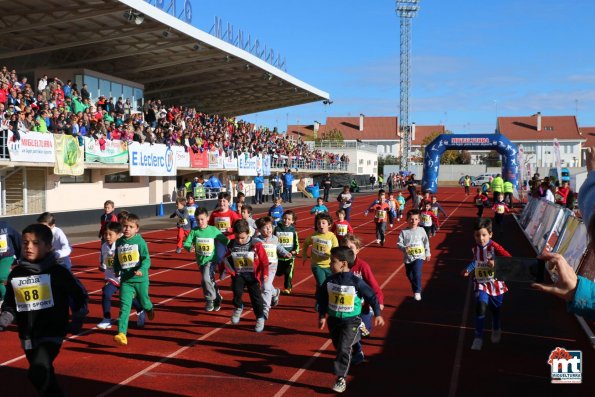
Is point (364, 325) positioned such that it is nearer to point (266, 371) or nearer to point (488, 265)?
point (266, 371)

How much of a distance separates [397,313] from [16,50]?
963 inches

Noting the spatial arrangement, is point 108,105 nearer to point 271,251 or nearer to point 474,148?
point 271,251

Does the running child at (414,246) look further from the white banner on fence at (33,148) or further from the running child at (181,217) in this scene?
the white banner on fence at (33,148)

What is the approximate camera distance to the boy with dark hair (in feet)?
17.4

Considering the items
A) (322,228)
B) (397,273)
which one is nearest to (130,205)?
(397,273)

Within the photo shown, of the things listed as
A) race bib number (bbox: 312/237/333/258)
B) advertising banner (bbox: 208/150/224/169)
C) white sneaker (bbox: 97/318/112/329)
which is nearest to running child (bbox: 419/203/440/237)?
race bib number (bbox: 312/237/333/258)

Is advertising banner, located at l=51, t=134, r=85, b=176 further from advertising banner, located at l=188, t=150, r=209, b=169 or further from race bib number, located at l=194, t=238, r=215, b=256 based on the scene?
race bib number, located at l=194, t=238, r=215, b=256

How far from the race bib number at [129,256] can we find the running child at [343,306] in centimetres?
296

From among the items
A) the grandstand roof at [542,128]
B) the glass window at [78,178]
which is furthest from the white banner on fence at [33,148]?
the grandstand roof at [542,128]

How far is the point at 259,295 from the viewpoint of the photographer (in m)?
9.03

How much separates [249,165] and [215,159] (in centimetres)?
545

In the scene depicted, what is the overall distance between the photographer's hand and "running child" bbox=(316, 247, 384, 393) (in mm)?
4105

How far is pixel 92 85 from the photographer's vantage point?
1270 inches

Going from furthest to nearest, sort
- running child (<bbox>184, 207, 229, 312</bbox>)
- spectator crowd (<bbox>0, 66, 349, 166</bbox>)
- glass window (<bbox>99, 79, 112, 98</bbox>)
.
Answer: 1. glass window (<bbox>99, 79, 112, 98</bbox>)
2. spectator crowd (<bbox>0, 66, 349, 166</bbox>)
3. running child (<bbox>184, 207, 229, 312</bbox>)
